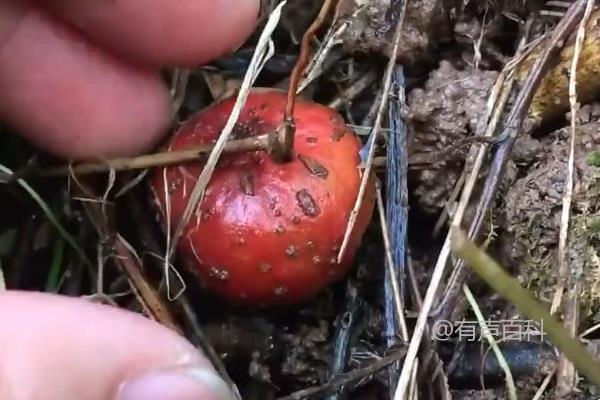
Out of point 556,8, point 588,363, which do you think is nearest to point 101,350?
point 588,363

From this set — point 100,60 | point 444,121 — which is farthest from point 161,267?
point 444,121

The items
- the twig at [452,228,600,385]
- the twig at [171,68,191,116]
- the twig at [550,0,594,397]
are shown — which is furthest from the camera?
the twig at [171,68,191,116]

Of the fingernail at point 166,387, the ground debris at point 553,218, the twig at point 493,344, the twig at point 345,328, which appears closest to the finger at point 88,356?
the fingernail at point 166,387

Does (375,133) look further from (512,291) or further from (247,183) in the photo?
(512,291)

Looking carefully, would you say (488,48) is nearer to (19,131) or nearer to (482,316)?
(482,316)

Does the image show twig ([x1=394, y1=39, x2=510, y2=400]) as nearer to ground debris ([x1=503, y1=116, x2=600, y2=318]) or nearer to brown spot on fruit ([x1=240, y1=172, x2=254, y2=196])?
ground debris ([x1=503, y1=116, x2=600, y2=318])

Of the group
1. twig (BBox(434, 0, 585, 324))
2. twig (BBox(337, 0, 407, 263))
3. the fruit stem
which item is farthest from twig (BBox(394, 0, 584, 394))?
the fruit stem
